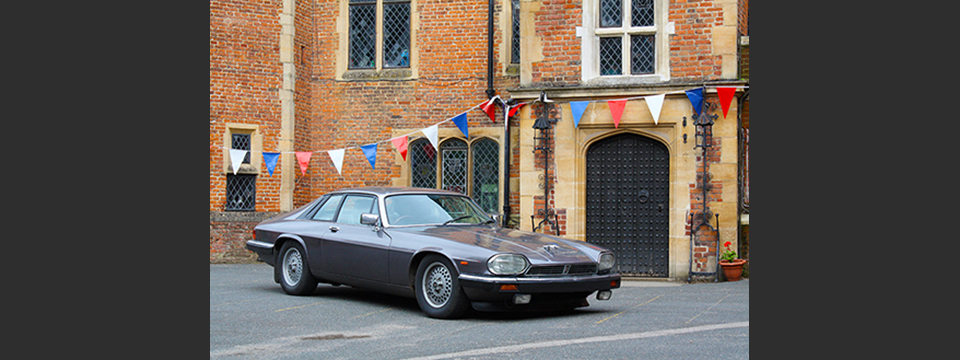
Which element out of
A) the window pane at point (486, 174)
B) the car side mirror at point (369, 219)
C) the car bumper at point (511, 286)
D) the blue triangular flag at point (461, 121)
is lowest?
the car bumper at point (511, 286)

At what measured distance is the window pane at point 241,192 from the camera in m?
16.1

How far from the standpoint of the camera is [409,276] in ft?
28.8

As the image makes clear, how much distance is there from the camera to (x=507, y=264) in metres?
8.09

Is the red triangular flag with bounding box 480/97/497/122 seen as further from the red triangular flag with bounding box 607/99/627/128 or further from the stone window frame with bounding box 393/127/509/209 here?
the red triangular flag with bounding box 607/99/627/128

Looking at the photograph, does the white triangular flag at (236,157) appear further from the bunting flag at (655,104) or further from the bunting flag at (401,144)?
the bunting flag at (655,104)

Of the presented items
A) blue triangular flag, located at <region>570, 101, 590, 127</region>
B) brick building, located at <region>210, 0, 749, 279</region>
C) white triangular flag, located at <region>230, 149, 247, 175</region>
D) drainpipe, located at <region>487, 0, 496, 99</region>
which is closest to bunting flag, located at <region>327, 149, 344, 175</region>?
brick building, located at <region>210, 0, 749, 279</region>

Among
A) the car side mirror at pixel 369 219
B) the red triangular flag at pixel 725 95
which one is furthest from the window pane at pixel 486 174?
the car side mirror at pixel 369 219

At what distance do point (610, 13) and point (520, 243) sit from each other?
20.4 ft

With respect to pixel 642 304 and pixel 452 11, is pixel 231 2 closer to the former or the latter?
pixel 452 11

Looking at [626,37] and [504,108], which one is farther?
[504,108]

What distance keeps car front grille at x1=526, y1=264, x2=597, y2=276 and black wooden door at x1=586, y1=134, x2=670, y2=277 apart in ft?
16.8

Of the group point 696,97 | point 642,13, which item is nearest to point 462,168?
point 642,13

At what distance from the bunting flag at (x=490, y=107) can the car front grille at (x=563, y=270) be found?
751 centimetres

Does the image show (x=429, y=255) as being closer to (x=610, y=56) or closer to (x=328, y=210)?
(x=328, y=210)
